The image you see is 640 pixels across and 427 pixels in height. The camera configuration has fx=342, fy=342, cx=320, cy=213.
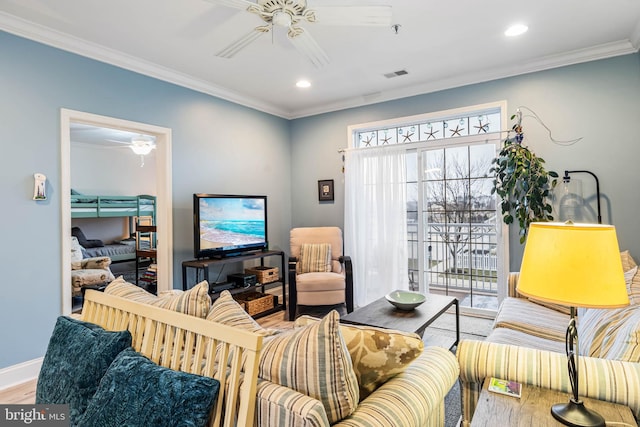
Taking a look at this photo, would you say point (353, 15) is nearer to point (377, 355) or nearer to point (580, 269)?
point (580, 269)

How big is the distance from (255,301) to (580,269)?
11.2 feet

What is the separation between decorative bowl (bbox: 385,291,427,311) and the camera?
2691 mm

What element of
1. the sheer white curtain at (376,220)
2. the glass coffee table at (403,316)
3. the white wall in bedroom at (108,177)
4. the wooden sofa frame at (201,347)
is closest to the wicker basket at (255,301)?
the sheer white curtain at (376,220)

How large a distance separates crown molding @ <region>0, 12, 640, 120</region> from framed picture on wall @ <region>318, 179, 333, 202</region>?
41.4 inches

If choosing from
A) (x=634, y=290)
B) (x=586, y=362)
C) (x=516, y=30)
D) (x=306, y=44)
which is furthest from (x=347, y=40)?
(x=586, y=362)

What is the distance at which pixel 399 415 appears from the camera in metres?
1.10

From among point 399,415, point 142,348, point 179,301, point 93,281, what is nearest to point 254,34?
point 179,301

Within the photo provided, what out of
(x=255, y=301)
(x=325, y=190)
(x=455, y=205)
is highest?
(x=325, y=190)

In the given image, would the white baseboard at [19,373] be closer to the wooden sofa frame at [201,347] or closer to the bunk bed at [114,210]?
the wooden sofa frame at [201,347]

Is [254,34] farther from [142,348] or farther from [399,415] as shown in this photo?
[399,415]

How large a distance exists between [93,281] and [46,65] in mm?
3025

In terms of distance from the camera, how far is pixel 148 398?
1064 mm

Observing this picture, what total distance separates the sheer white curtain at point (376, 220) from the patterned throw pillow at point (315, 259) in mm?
350

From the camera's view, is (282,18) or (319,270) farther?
(319,270)
